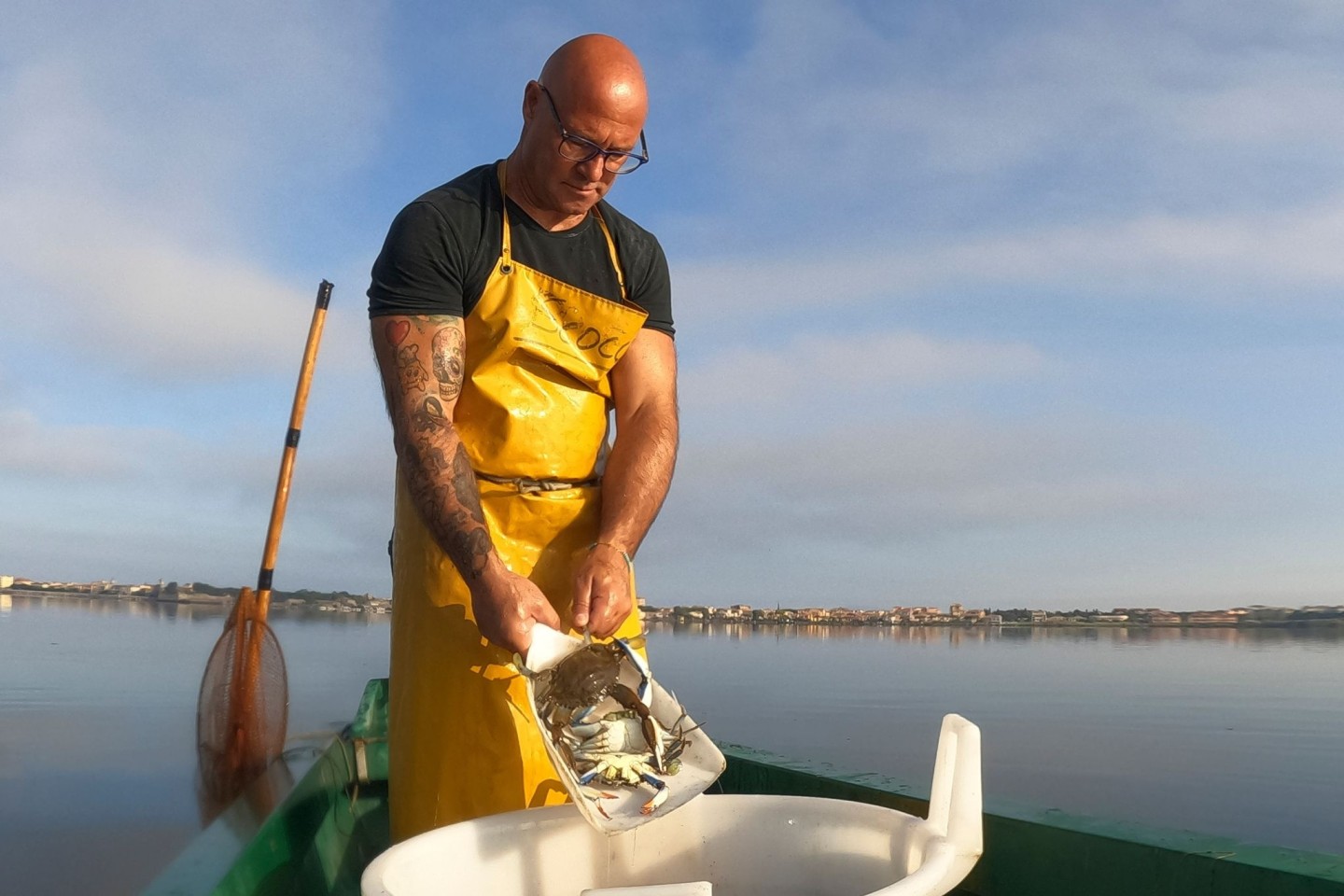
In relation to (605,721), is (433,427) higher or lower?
higher

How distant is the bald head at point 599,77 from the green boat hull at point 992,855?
5.92ft

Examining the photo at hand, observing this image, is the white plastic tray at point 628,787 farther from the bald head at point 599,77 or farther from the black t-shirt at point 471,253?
the bald head at point 599,77

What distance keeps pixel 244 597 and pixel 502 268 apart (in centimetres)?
461

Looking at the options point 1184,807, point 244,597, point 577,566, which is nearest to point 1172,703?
point 1184,807

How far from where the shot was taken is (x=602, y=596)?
2301 millimetres

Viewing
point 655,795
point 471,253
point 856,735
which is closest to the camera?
point 655,795

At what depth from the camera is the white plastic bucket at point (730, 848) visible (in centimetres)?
184

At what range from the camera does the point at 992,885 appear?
8.04 feet

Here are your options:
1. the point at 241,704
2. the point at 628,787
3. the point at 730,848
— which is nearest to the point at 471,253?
the point at 628,787

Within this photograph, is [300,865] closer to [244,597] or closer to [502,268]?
[502,268]

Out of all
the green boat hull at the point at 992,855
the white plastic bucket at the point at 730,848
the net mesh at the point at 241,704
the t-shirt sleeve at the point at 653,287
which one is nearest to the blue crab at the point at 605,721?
the white plastic bucket at the point at 730,848

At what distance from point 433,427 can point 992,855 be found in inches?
64.2

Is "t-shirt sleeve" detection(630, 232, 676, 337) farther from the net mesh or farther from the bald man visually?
the net mesh

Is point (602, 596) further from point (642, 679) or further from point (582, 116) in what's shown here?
point (582, 116)
